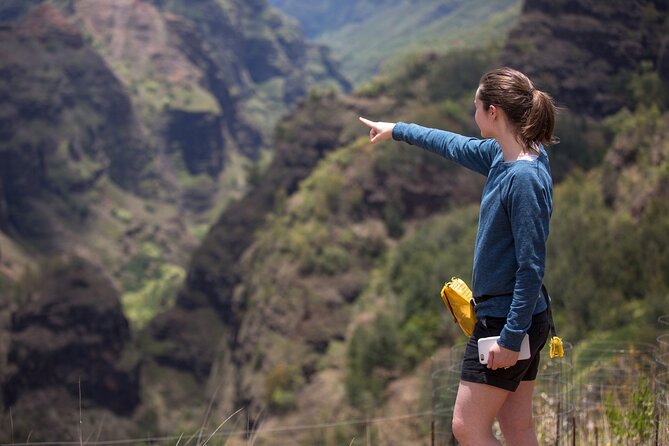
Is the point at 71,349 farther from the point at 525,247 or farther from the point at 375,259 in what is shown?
the point at 525,247

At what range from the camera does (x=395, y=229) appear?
28.0 m

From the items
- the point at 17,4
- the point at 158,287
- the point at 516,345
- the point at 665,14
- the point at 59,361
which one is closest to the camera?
the point at 516,345

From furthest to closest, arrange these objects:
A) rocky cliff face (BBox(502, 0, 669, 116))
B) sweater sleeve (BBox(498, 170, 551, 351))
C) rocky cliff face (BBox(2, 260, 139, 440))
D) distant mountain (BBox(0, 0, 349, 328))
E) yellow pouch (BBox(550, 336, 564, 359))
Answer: distant mountain (BBox(0, 0, 349, 328))
rocky cliff face (BBox(2, 260, 139, 440))
rocky cliff face (BBox(502, 0, 669, 116))
yellow pouch (BBox(550, 336, 564, 359))
sweater sleeve (BBox(498, 170, 551, 351))

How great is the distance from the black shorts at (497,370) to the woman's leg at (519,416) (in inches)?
5.1

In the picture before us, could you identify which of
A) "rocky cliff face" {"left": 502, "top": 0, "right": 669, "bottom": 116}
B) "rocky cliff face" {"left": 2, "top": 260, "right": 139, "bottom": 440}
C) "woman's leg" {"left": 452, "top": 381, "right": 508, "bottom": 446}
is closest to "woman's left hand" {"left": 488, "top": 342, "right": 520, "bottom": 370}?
"woman's leg" {"left": 452, "top": 381, "right": 508, "bottom": 446}

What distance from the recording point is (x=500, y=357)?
9.93ft

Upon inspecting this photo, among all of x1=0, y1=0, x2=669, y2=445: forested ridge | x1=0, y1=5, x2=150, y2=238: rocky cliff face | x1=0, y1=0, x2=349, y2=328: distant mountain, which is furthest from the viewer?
x1=0, y1=0, x2=349, y2=328: distant mountain

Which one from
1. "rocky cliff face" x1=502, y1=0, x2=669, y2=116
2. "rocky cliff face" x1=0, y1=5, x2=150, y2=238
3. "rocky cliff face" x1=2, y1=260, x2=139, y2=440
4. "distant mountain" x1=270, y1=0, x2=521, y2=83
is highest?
"distant mountain" x1=270, y1=0, x2=521, y2=83

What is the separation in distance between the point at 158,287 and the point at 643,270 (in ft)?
175

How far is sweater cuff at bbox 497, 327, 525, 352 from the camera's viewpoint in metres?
3.01

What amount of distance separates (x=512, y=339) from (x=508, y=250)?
36 cm

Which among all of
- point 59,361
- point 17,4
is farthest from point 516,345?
point 17,4

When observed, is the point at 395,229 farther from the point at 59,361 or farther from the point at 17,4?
the point at 17,4

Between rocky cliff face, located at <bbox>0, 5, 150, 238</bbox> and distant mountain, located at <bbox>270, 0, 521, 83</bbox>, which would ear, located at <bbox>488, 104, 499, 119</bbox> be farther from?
rocky cliff face, located at <bbox>0, 5, 150, 238</bbox>
